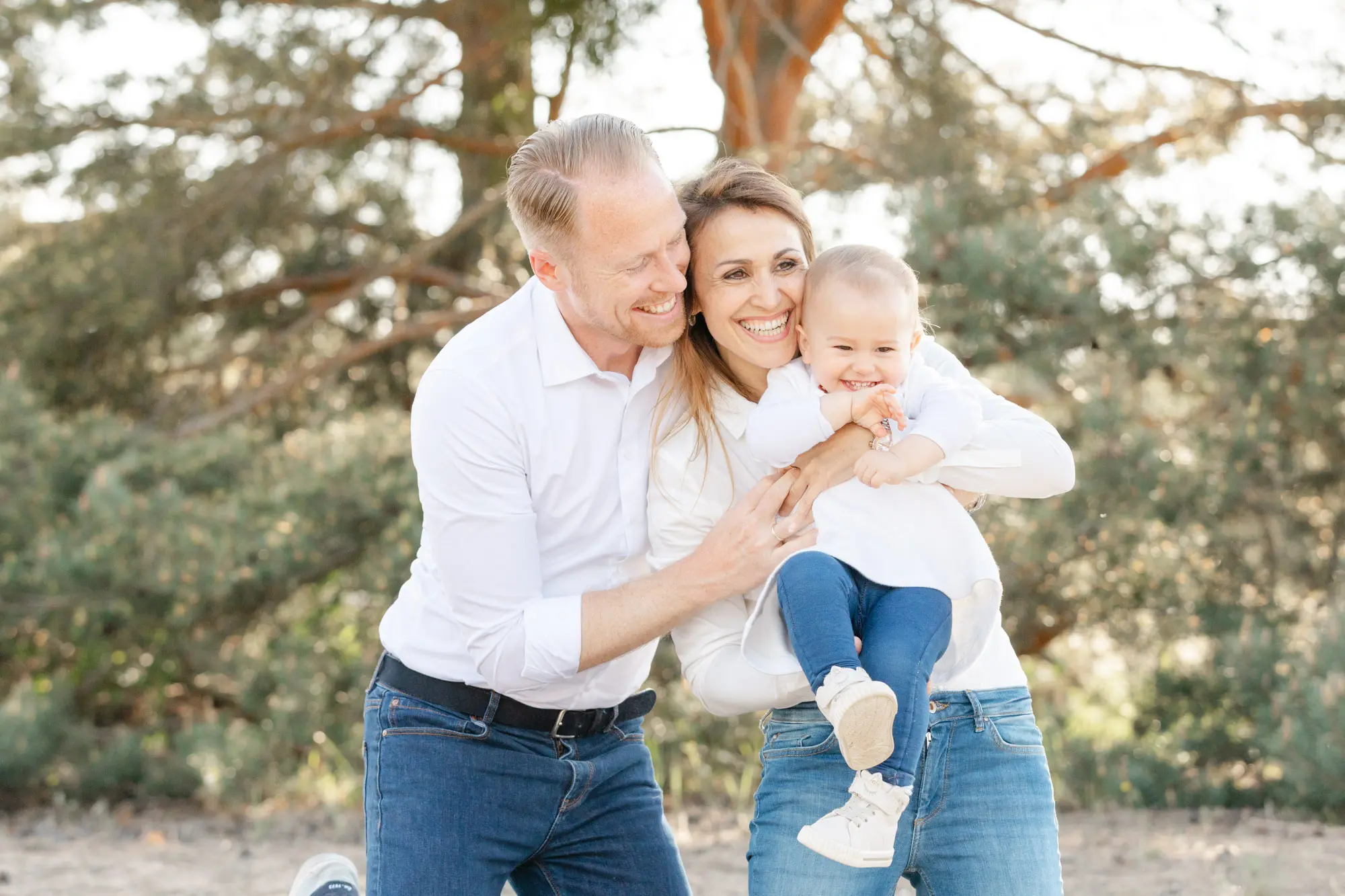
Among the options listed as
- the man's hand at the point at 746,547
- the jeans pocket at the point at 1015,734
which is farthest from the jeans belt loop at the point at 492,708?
the jeans pocket at the point at 1015,734

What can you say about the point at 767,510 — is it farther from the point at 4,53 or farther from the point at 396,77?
the point at 4,53

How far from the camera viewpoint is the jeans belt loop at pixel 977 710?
2.45 metres

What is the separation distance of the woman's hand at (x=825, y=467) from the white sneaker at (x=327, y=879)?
5.21 feet

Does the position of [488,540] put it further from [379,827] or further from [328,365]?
[328,365]

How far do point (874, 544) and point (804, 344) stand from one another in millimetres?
462

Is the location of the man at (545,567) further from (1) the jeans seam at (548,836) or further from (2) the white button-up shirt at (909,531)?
(2) the white button-up shirt at (909,531)

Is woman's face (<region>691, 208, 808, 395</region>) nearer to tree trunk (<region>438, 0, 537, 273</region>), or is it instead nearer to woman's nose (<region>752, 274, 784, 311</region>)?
woman's nose (<region>752, 274, 784, 311</region>)

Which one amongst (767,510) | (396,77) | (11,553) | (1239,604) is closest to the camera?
(767,510)

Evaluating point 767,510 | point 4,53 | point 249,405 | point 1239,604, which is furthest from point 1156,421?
point 4,53

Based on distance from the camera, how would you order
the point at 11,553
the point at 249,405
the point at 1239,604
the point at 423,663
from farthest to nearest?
1. the point at 249,405
2. the point at 11,553
3. the point at 1239,604
4. the point at 423,663

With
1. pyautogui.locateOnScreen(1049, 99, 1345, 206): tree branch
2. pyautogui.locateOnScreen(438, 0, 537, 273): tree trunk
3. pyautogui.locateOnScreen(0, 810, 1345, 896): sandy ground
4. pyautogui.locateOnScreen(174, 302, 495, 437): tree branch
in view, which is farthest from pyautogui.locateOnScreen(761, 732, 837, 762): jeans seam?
pyautogui.locateOnScreen(438, 0, 537, 273): tree trunk

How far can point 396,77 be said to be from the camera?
28.0ft

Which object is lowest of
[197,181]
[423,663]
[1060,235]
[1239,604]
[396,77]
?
[1239,604]

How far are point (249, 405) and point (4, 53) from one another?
2.79m
